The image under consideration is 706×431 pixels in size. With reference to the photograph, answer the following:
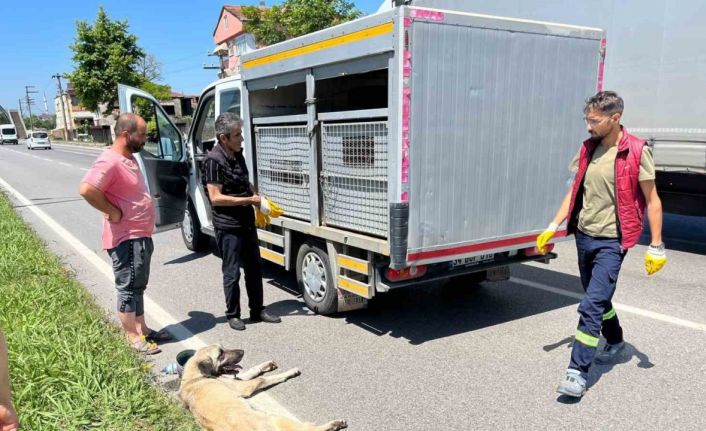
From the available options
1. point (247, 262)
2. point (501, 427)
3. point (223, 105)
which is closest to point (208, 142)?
point (223, 105)

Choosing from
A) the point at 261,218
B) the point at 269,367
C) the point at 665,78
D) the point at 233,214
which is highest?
the point at 665,78

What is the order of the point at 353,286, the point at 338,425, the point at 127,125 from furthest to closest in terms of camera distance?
the point at 353,286 < the point at 127,125 < the point at 338,425

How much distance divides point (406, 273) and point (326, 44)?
1.97 meters

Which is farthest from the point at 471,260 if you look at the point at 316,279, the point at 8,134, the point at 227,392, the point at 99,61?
the point at 8,134

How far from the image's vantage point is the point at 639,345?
4.31 metres

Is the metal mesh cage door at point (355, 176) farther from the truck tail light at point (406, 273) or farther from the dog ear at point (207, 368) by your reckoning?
the dog ear at point (207, 368)

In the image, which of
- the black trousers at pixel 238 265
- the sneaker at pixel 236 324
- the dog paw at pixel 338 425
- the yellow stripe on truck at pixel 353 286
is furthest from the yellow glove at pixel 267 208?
the dog paw at pixel 338 425

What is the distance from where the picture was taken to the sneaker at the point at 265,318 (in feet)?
16.6

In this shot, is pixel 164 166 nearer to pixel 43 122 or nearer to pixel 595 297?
pixel 595 297

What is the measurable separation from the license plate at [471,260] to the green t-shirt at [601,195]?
3.77ft

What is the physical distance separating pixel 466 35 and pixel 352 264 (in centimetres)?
201

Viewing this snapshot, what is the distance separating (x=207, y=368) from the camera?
3.59 meters

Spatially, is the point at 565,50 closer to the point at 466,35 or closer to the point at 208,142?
the point at 466,35

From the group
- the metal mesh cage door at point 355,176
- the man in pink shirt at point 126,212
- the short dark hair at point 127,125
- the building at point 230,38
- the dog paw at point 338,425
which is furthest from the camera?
the building at point 230,38
